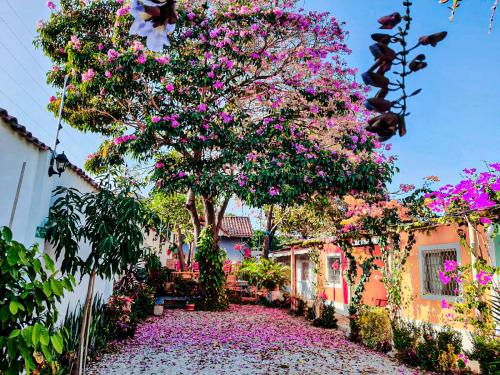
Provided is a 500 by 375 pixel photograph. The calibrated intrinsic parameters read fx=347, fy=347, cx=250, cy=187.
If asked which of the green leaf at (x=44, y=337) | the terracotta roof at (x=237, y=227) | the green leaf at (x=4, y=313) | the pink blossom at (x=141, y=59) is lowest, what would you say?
the green leaf at (x=44, y=337)

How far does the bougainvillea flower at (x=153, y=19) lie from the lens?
1.22m

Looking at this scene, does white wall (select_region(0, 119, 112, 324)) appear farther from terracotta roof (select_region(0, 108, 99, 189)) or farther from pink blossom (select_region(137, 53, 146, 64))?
pink blossom (select_region(137, 53, 146, 64))

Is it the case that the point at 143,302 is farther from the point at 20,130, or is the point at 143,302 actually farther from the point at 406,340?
the point at 20,130

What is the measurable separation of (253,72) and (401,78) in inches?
439

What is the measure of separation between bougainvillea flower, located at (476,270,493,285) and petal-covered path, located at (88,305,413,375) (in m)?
2.26

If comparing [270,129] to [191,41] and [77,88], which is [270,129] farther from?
[77,88]

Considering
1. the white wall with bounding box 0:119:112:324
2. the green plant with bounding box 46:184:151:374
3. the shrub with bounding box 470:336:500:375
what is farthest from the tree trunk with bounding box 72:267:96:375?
the shrub with bounding box 470:336:500:375

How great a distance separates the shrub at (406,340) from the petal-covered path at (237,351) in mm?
283

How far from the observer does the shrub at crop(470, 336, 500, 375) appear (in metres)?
5.48

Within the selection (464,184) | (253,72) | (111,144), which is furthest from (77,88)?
(464,184)

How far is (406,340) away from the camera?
757cm

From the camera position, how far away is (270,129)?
1052 cm

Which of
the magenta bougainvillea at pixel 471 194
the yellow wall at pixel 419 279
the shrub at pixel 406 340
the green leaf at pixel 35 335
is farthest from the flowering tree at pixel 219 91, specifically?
the green leaf at pixel 35 335

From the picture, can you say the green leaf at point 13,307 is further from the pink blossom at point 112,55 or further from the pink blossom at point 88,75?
the pink blossom at point 112,55
